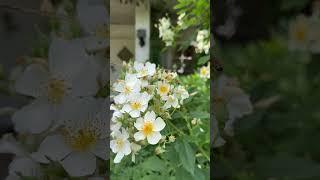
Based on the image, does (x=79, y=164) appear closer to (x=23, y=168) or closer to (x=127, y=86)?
(x=23, y=168)

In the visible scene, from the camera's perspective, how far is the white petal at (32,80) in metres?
0.42

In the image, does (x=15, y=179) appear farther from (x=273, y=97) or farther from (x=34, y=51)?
(x=273, y=97)

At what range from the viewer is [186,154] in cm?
67

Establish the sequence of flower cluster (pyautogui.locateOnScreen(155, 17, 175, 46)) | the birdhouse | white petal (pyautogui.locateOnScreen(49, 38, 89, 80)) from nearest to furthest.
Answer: white petal (pyautogui.locateOnScreen(49, 38, 89, 80))
the birdhouse
flower cluster (pyautogui.locateOnScreen(155, 17, 175, 46))

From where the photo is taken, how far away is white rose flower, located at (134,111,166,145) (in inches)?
24.9

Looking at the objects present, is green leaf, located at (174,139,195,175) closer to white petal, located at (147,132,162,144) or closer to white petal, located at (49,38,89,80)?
white petal, located at (147,132,162,144)

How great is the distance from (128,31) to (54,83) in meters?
2.07

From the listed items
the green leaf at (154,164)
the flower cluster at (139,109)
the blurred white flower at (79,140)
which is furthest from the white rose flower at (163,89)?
the blurred white flower at (79,140)

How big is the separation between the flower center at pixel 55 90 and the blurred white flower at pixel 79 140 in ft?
0.04

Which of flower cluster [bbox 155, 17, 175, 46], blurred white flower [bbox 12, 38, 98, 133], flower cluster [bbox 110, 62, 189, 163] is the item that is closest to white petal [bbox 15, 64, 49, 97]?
blurred white flower [bbox 12, 38, 98, 133]

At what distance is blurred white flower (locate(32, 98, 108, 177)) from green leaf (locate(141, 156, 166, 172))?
25 centimetres

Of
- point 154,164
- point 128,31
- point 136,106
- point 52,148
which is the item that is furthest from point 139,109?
point 128,31

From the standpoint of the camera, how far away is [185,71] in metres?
2.75

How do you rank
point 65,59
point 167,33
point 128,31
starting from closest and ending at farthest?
point 65,59
point 167,33
point 128,31
